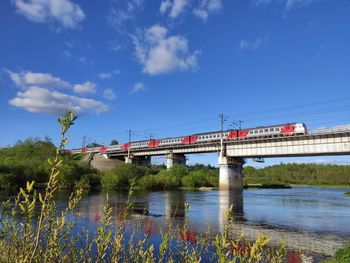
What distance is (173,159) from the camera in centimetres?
9638

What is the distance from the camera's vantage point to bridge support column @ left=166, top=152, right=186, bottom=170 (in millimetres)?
95250

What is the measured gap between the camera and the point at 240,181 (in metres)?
82.7

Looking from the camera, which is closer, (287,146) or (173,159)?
(287,146)

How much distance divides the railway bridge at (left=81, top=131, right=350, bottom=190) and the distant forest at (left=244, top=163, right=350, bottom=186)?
62.7 meters

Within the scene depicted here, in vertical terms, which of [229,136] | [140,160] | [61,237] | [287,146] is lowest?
[61,237]

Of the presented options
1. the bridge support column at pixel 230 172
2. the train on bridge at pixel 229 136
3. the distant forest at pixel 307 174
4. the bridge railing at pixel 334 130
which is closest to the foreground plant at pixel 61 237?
the train on bridge at pixel 229 136

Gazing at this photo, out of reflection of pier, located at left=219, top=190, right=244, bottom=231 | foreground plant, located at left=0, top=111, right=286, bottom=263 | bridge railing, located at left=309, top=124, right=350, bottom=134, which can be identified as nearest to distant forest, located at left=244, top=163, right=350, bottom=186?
bridge railing, located at left=309, top=124, right=350, bottom=134

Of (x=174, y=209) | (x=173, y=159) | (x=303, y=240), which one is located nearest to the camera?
(x=303, y=240)

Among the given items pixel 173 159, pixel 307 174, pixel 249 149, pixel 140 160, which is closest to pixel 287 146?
pixel 249 149

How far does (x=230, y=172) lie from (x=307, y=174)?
114 m

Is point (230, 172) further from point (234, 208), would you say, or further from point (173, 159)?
point (234, 208)

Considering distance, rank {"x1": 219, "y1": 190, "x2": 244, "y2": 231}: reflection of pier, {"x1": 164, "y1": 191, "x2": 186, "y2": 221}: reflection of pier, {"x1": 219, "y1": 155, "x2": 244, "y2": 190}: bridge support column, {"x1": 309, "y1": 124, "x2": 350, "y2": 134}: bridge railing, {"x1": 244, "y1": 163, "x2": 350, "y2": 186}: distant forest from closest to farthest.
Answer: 1. {"x1": 219, "y1": 190, "x2": 244, "y2": 231}: reflection of pier
2. {"x1": 164, "y1": 191, "x2": 186, "y2": 221}: reflection of pier
3. {"x1": 309, "y1": 124, "x2": 350, "y2": 134}: bridge railing
4. {"x1": 219, "y1": 155, "x2": 244, "y2": 190}: bridge support column
5. {"x1": 244, "y1": 163, "x2": 350, "y2": 186}: distant forest

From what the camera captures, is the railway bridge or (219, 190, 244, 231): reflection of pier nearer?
(219, 190, 244, 231): reflection of pier

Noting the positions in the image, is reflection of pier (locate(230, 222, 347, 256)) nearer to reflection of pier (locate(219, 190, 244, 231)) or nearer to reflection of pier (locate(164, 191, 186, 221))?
reflection of pier (locate(219, 190, 244, 231))
